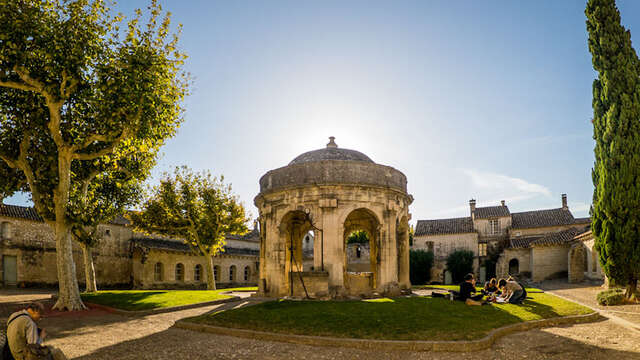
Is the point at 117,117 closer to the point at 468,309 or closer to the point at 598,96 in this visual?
the point at 468,309

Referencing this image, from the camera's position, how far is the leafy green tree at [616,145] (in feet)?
58.1

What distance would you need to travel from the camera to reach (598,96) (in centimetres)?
1948

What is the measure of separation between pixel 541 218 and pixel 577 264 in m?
17.3

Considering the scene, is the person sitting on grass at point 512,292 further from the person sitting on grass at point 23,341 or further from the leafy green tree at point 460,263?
the leafy green tree at point 460,263

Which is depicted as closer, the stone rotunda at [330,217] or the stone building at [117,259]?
Result: the stone rotunda at [330,217]

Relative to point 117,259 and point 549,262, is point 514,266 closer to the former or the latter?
point 549,262

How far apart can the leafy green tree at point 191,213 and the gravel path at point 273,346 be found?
56.2 ft

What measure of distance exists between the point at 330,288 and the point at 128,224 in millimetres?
28769

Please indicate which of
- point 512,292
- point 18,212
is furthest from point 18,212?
point 512,292

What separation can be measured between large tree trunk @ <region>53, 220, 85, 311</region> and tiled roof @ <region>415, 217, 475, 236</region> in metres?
42.7

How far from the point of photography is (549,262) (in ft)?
129

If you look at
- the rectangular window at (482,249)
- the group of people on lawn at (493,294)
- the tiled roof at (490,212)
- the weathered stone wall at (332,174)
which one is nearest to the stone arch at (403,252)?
the weathered stone wall at (332,174)

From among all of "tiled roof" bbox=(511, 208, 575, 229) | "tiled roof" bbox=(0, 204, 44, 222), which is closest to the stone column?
"tiled roof" bbox=(0, 204, 44, 222)

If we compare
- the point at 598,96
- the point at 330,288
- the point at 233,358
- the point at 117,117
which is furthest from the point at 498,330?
the point at 117,117
